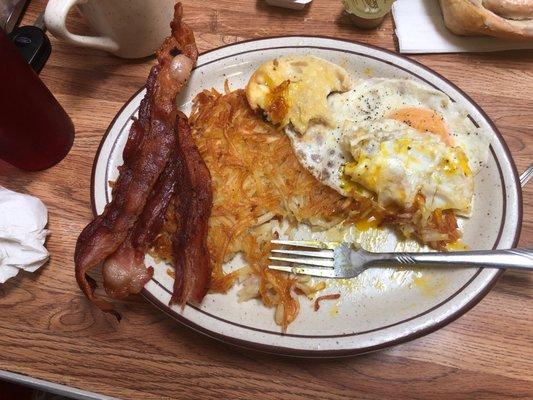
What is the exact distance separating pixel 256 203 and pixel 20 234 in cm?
82

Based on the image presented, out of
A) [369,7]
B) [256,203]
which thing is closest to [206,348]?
[256,203]

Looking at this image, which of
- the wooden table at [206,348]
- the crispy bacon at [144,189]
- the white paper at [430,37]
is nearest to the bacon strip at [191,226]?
the crispy bacon at [144,189]

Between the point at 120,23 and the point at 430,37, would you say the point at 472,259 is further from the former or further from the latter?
the point at 120,23

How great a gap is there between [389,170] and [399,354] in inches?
23.0

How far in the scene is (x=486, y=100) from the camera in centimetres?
189

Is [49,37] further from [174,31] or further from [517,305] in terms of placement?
[517,305]

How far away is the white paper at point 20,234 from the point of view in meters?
1.59

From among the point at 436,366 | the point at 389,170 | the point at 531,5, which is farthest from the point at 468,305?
the point at 531,5

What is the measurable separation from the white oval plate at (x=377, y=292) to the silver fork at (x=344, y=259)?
0.18 ft

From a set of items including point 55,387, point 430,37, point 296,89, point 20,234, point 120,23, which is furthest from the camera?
point 430,37

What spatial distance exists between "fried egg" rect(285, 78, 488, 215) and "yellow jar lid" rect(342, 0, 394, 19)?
36cm

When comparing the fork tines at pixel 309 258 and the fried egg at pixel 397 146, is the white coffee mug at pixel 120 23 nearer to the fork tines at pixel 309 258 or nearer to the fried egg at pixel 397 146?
the fried egg at pixel 397 146

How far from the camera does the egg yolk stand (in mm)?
1664

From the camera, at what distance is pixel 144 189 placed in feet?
5.15
